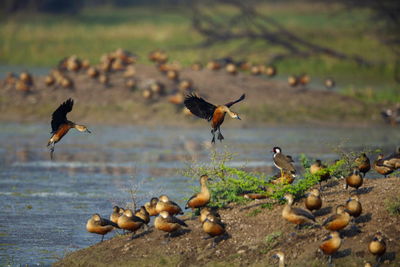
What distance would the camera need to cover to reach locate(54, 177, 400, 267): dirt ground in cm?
1041

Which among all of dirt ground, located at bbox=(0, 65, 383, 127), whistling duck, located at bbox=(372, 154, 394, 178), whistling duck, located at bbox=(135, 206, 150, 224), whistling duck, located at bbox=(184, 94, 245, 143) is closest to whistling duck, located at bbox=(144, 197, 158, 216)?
whistling duck, located at bbox=(135, 206, 150, 224)

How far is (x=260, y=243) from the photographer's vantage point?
10891mm

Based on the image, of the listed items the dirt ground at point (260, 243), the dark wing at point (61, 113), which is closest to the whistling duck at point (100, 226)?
the dirt ground at point (260, 243)

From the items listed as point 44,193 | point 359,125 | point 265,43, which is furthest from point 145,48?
point 44,193

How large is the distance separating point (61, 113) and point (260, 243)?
425 cm

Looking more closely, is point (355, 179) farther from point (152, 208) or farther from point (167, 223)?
point (152, 208)

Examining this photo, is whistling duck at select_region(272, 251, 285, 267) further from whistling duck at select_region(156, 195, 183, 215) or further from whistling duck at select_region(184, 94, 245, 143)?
whistling duck at select_region(184, 94, 245, 143)

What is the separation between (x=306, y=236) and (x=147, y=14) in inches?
2368

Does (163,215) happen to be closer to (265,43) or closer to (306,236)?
(306,236)

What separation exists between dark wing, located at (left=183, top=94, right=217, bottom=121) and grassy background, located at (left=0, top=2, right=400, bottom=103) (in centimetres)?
1860

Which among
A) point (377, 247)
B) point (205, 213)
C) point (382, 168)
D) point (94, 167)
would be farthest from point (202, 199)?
point (94, 167)

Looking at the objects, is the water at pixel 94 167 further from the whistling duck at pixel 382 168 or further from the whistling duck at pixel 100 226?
the whistling duck at pixel 382 168

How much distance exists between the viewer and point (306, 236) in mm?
10789

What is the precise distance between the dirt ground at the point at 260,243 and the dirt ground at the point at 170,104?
54.1 ft
